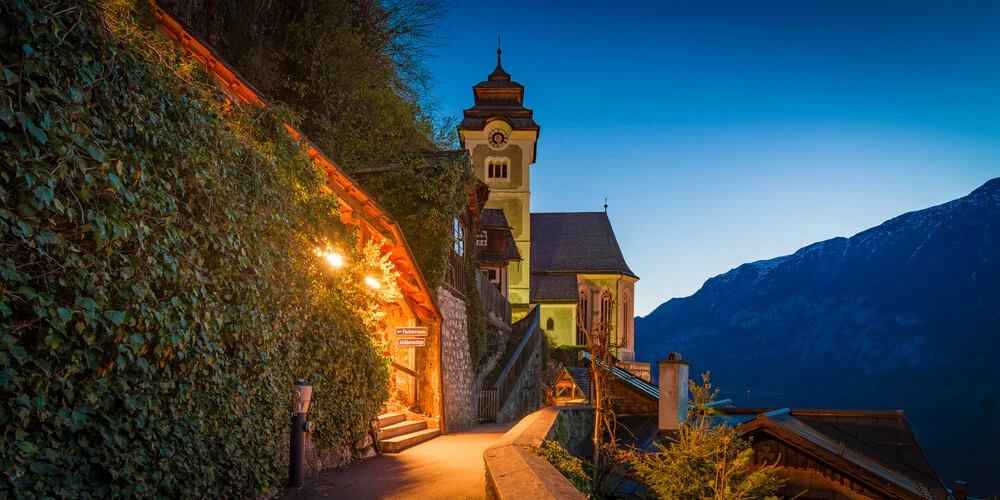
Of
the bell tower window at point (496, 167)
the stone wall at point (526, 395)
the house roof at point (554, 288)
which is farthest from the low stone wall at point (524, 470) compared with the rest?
the bell tower window at point (496, 167)

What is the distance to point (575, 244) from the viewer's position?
173 ft

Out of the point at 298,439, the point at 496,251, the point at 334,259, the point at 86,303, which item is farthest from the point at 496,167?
the point at 86,303

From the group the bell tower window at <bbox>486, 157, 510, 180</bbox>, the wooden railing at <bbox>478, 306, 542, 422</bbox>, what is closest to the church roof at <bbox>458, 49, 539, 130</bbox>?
the bell tower window at <bbox>486, 157, 510, 180</bbox>

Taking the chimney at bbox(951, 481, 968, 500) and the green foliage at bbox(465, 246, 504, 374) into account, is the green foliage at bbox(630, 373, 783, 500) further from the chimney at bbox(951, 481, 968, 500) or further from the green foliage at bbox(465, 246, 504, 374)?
the chimney at bbox(951, 481, 968, 500)

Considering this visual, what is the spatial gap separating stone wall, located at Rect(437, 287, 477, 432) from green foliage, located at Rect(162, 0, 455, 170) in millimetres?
4112

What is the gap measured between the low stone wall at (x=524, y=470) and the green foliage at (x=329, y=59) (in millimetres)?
9102

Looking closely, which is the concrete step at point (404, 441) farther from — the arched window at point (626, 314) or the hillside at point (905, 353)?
the hillside at point (905, 353)

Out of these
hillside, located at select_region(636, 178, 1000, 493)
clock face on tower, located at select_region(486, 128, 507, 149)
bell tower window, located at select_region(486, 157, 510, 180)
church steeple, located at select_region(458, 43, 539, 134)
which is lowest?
hillside, located at select_region(636, 178, 1000, 493)

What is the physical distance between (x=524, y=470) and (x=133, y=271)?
3.28 m

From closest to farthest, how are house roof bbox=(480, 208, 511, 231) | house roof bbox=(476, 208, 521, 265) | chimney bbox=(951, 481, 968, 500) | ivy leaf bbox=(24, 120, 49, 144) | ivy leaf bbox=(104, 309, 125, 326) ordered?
ivy leaf bbox=(24, 120, 49, 144) → ivy leaf bbox=(104, 309, 125, 326) → chimney bbox=(951, 481, 968, 500) → house roof bbox=(476, 208, 521, 265) → house roof bbox=(480, 208, 511, 231)

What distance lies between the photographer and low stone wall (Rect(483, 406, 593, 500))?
200 inches

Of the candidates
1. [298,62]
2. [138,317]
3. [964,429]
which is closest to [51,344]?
[138,317]

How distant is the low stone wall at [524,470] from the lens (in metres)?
5.08

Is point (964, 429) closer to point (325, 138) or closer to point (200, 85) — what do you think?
point (325, 138)
